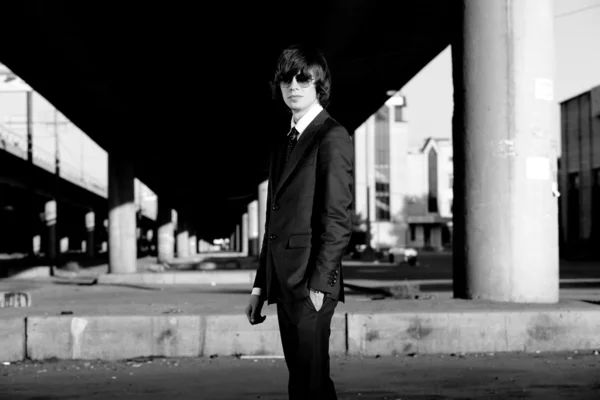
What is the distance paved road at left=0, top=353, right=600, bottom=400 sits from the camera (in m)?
7.20

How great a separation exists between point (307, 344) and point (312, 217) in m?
0.58

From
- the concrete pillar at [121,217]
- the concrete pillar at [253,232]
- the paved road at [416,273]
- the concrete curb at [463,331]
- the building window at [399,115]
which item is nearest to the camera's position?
the concrete curb at [463,331]

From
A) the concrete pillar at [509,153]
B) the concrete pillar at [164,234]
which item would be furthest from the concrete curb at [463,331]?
the concrete pillar at [164,234]

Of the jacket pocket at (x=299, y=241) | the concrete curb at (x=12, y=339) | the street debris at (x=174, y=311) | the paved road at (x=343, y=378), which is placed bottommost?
the paved road at (x=343, y=378)

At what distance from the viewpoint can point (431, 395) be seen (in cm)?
704

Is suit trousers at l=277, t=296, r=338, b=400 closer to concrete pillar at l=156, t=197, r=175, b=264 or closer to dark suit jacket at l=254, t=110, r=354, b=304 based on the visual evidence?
dark suit jacket at l=254, t=110, r=354, b=304

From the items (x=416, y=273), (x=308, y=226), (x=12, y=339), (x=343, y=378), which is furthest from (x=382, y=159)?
(x=308, y=226)

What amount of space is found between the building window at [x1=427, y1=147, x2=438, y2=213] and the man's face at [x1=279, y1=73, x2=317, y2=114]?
109 meters

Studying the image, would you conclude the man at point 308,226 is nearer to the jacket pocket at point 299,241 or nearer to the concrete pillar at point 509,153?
the jacket pocket at point 299,241

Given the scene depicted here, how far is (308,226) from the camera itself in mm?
4000

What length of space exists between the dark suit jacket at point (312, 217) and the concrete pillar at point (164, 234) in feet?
202

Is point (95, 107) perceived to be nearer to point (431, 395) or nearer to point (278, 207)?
point (431, 395)

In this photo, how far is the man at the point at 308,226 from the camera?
12.8 ft

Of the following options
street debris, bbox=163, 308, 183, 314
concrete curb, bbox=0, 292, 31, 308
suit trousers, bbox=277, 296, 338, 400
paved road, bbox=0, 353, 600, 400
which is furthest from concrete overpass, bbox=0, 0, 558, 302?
concrete curb, bbox=0, 292, 31, 308
